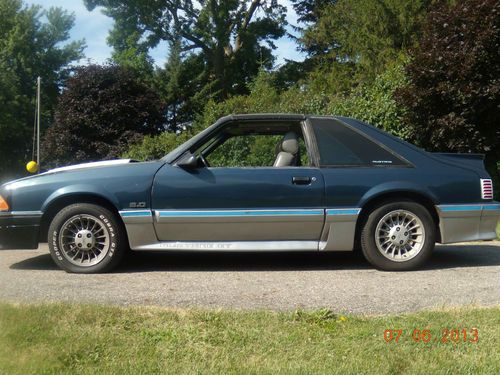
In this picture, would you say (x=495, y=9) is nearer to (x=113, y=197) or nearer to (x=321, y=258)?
(x=321, y=258)

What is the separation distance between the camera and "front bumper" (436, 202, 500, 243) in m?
5.34

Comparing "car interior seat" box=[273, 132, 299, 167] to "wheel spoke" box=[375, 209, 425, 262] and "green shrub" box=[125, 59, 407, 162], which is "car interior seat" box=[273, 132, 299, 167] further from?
"green shrub" box=[125, 59, 407, 162]

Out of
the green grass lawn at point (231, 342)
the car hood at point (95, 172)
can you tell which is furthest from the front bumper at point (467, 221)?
the car hood at point (95, 172)

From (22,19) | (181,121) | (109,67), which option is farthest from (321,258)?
(22,19)

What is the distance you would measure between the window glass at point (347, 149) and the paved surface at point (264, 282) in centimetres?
108

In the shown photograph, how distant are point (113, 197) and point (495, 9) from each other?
8774mm

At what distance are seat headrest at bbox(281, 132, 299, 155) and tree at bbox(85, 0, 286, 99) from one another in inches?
1008

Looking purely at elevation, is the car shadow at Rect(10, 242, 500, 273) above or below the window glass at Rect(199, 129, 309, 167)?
below

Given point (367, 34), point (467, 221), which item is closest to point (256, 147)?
point (467, 221)

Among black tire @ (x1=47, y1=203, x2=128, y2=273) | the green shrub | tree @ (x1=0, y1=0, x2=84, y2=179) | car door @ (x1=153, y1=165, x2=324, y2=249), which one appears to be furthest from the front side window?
tree @ (x1=0, y1=0, x2=84, y2=179)

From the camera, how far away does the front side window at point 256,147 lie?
5.70 m

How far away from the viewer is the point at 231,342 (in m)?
3.21
